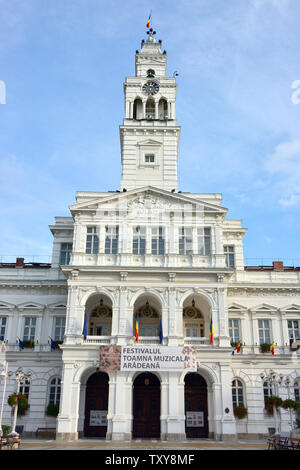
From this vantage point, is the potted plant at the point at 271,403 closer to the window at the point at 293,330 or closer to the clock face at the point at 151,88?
the window at the point at 293,330


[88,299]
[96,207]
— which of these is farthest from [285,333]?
[96,207]

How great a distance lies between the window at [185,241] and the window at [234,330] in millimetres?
7394

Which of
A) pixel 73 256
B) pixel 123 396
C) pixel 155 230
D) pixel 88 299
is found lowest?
pixel 123 396

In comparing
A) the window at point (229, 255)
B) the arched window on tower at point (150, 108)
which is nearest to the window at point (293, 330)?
the window at point (229, 255)

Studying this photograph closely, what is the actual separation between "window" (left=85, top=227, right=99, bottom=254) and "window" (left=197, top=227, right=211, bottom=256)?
321 inches

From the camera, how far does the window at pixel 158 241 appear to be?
115 feet

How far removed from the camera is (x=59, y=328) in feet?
121

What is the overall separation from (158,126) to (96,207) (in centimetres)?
1151

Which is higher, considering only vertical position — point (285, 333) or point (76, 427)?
point (285, 333)

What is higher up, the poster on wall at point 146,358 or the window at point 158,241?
the window at point 158,241

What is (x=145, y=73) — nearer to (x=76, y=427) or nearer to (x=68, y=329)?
(x=68, y=329)

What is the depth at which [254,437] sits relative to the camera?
32938 mm
